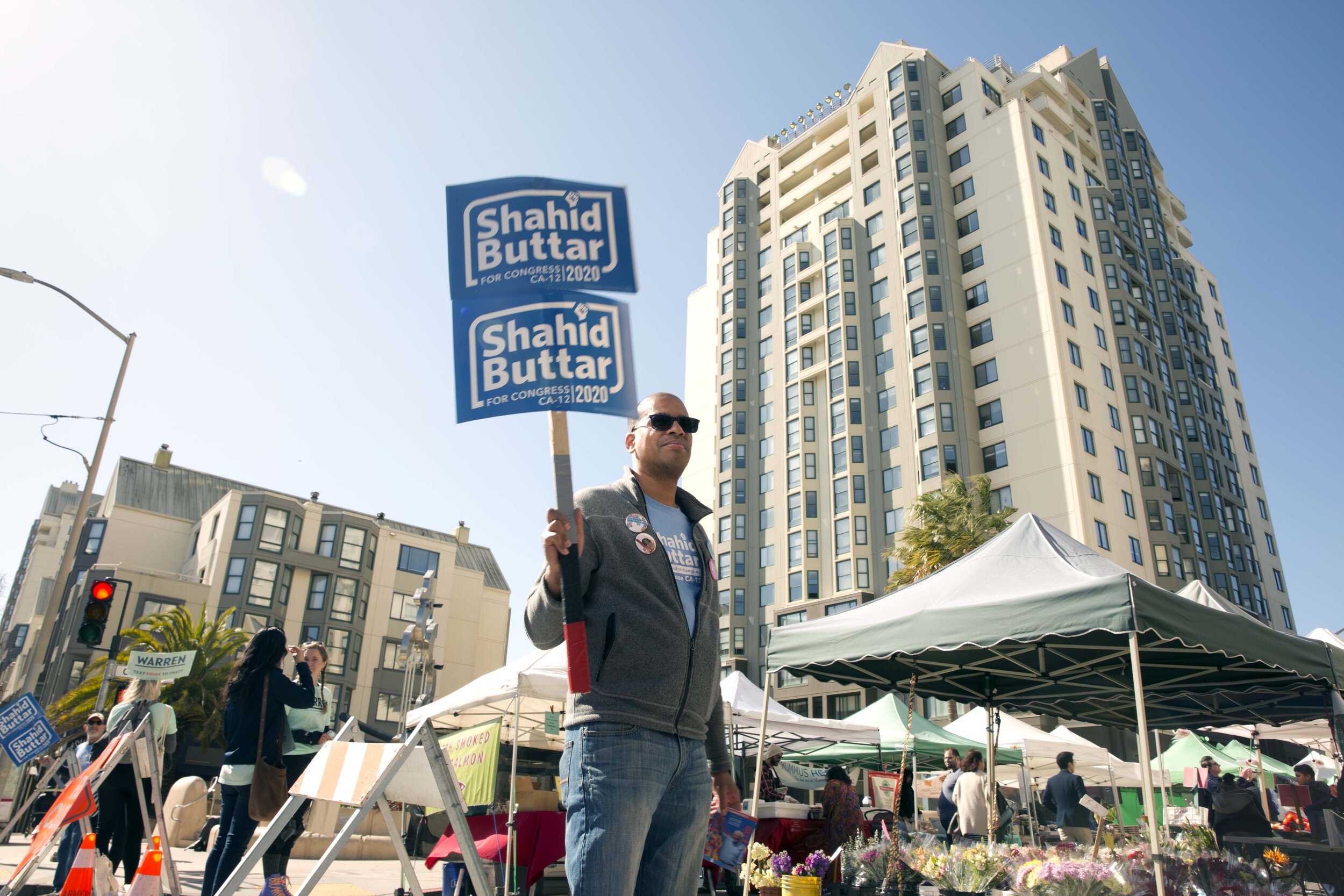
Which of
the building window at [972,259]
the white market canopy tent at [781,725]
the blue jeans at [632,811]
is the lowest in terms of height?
the blue jeans at [632,811]

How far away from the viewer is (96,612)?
38.0 feet

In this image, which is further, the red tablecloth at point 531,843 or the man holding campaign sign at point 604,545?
the red tablecloth at point 531,843

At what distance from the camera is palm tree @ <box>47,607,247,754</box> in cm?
3238

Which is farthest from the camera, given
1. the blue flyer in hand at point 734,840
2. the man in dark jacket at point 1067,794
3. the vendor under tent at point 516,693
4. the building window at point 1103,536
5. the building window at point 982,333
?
the building window at point 982,333

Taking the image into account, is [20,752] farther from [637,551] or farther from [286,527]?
[286,527]

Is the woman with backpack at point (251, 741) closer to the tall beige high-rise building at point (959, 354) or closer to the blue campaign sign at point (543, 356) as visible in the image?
the blue campaign sign at point (543, 356)

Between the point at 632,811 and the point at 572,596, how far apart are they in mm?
644

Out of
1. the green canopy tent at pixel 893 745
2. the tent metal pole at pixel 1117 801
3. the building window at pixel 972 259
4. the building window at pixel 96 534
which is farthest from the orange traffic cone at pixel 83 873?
the building window at pixel 972 259

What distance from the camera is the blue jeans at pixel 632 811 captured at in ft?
7.63

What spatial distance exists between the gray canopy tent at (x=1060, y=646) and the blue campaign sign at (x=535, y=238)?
4493mm

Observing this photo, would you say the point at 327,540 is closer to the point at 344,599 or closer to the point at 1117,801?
the point at 344,599

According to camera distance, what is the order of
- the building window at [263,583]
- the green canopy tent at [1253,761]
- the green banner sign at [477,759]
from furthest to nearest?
the building window at [263,583]
the green canopy tent at [1253,761]
the green banner sign at [477,759]

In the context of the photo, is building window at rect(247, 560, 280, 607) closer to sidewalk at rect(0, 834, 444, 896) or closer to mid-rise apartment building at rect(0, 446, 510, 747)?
mid-rise apartment building at rect(0, 446, 510, 747)

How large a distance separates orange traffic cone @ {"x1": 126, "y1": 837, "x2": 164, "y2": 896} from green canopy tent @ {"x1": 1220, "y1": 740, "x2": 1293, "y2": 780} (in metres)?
20.2
